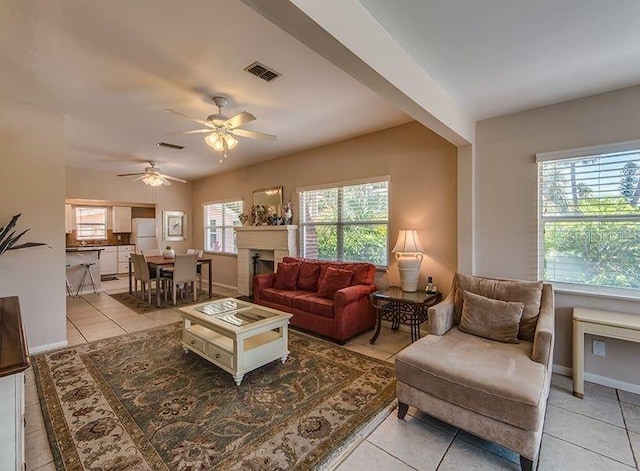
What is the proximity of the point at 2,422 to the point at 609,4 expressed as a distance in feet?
11.9

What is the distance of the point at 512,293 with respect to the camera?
8.82 feet

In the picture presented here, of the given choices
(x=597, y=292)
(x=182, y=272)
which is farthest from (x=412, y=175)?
(x=182, y=272)

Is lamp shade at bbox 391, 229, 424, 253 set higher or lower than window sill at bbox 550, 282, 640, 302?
higher

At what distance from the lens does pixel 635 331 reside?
2.26m

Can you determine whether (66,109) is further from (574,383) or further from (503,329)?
(574,383)

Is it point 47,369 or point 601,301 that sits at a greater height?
point 601,301

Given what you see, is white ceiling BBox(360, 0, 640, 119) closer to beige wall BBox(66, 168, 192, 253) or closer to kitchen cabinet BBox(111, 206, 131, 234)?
beige wall BBox(66, 168, 192, 253)

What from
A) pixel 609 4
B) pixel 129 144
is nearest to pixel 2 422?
pixel 609 4

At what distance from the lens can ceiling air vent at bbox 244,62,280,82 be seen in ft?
8.07

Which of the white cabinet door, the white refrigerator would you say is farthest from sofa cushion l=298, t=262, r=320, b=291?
the white refrigerator

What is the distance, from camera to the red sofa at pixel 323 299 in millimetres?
3525

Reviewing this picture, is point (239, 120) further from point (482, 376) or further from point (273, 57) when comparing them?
point (482, 376)

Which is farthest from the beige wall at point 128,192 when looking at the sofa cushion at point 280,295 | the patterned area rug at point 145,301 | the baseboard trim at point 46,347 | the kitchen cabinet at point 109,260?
the sofa cushion at point 280,295

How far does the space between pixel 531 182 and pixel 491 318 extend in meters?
1.51
